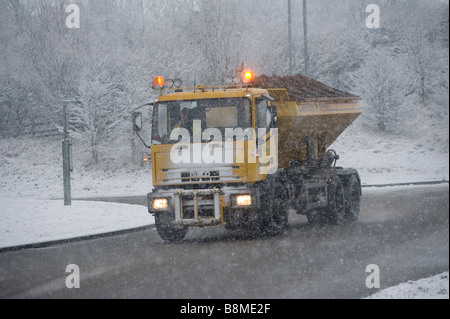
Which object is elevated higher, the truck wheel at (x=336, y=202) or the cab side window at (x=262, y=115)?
the cab side window at (x=262, y=115)

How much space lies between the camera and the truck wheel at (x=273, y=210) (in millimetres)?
14125

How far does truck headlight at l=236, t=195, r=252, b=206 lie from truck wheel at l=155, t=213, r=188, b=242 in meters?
1.42

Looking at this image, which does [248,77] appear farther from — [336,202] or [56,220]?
[56,220]

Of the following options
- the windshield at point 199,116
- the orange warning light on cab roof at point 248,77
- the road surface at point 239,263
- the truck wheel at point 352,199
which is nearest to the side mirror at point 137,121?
the windshield at point 199,116

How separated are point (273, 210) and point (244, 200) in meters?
1.27

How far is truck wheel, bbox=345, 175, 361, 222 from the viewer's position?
18.0 meters

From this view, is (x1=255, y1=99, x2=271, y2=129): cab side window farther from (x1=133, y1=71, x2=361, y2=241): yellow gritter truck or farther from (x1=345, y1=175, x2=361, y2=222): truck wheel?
(x1=345, y1=175, x2=361, y2=222): truck wheel

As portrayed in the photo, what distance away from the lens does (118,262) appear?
11.8 m

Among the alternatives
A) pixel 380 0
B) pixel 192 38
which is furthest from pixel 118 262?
pixel 380 0

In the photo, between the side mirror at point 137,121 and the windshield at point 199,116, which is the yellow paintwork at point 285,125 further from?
the side mirror at point 137,121

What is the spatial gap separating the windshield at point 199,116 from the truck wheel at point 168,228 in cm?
158

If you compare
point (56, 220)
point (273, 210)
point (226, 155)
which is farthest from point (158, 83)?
point (56, 220)

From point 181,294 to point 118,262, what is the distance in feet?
11.5
